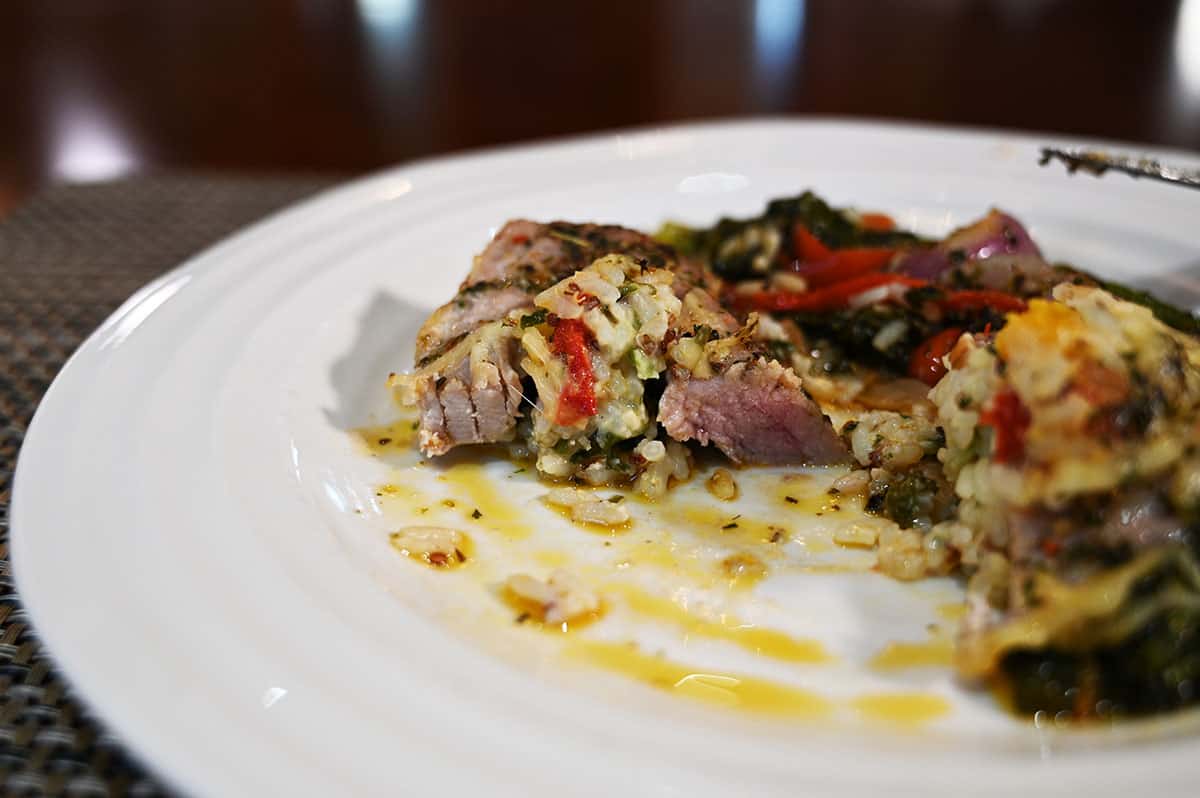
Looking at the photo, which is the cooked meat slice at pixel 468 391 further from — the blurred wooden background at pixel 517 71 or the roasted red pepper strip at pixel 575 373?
the blurred wooden background at pixel 517 71

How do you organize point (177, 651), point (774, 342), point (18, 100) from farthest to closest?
point (18, 100), point (774, 342), point (177, 651)

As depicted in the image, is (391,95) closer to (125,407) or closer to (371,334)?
(371,334)

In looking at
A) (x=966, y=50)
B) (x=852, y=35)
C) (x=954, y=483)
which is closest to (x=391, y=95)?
(x=852, y=35)

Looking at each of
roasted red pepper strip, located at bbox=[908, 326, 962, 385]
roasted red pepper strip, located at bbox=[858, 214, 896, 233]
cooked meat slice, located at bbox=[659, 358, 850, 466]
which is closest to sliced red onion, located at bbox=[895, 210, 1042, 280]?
roasted red pepper strip, located at bbox=[908, 326, 962, 385]

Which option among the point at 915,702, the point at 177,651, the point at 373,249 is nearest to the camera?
the point at 177,651

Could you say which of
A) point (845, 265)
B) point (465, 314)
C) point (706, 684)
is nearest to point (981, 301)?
point (845, 265)

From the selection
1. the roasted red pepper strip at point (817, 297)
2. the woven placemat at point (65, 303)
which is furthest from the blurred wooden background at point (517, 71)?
the roasted red pepper strip at point (817, 297)

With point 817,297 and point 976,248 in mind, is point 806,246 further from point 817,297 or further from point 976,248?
point 976,248
